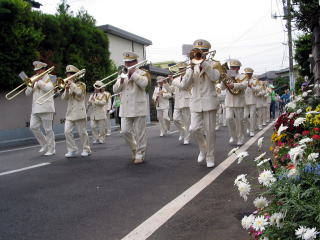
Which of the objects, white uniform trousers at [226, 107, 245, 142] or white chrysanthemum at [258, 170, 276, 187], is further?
white uniform trousers at [226, 107, 245, 142]

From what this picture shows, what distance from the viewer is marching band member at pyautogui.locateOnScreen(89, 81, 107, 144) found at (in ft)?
41.6

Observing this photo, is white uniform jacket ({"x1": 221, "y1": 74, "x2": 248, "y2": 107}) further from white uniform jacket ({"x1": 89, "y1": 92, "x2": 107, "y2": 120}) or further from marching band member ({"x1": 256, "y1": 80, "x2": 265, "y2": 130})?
marching band member ({"x1": 256, "y1": 80, "x2": 265, "y2": 130})

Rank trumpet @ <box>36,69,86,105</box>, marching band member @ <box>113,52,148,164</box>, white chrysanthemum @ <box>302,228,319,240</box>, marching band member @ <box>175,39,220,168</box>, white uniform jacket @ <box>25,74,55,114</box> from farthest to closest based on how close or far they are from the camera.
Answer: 1. white uniform jacket @ <box>25,74,55,114</box>
2. trumpet @ <box>36,69,86,105</box>
3. marching band member @ <box>113,52,148,164</box>
4. marching band member @ <box>175,39,220,168</box>
5. white chrysanthemum @ <box>302,228,319,240</box>

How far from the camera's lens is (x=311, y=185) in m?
2.45

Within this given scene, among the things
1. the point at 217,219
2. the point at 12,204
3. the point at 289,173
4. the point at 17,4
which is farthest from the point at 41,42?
the point at 289,173

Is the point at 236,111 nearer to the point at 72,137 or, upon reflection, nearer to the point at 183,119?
the point at 183,119

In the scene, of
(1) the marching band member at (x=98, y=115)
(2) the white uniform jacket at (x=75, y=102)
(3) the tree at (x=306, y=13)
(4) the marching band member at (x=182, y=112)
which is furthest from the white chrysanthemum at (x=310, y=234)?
(1) the marching band member at (x=98, y=115)

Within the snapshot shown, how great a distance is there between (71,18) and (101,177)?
15.5m

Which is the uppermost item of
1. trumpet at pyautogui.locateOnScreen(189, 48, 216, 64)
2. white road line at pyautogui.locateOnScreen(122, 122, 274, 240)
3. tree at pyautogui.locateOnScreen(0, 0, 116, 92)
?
tree at pyautogui.locateOnScreen(0, 0, 116, 92)

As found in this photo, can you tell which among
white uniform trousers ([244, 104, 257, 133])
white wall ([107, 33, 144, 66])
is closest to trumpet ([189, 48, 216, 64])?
white uniform trousers ([244, 104, 257, 133])

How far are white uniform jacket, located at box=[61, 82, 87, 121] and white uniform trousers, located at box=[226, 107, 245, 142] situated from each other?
379 cm

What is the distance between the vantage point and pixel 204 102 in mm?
7039

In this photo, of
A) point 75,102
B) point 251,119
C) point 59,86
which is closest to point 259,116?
point 251,119

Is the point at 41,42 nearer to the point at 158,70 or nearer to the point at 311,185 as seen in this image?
the point at 158,70
